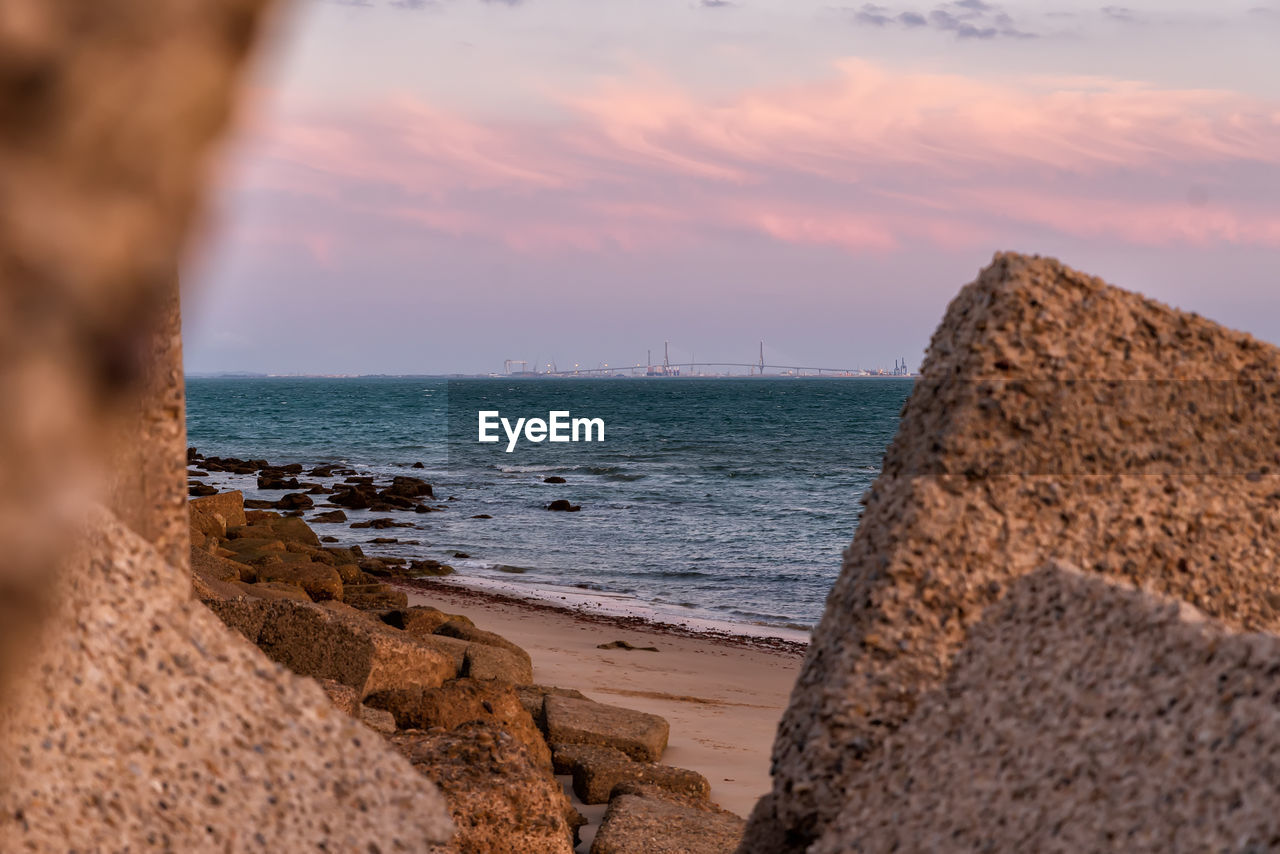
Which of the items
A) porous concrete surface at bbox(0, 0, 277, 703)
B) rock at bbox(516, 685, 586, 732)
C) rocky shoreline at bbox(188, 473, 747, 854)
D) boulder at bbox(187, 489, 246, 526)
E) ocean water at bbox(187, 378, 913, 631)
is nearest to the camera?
porous concrete surface at bbox(0, 0, 277, 703)

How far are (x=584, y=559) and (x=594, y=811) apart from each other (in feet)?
63.3

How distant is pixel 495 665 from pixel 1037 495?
815 cm

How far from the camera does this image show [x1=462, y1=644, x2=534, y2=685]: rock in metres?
10.4

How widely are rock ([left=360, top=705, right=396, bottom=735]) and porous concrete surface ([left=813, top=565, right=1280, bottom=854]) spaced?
3852mm

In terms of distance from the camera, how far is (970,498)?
124 inches

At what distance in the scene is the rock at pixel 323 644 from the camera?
7.49 metres

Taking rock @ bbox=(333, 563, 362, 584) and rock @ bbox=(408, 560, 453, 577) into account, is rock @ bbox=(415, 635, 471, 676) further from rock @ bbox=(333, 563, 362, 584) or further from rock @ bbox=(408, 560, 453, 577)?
rock @ bbox=(408, 560, 453, 577)

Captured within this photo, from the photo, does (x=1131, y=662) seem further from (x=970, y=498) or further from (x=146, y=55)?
(x=146, y=55)

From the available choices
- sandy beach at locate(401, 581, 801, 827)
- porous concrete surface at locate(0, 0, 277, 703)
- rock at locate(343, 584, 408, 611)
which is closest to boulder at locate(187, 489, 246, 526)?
sandy beach at locate(401, 581, 801, 827)

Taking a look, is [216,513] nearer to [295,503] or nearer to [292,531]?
[292,531]

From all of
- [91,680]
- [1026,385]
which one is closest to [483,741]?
[91,680]

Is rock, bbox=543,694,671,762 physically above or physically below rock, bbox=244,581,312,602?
below

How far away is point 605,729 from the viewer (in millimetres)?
8711

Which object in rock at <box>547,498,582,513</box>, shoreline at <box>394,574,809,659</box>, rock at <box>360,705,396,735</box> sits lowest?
shoreline at <box>394,574,809,659</box>
